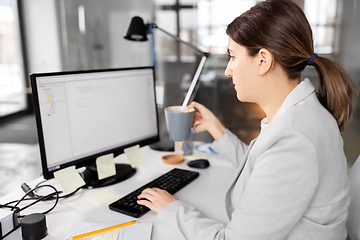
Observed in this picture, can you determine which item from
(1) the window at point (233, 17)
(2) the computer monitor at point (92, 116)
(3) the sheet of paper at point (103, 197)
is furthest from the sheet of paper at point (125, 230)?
(1) the window at point (233, 17)

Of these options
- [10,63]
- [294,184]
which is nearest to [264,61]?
[294,184]

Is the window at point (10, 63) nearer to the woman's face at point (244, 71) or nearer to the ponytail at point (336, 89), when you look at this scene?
the woman's face at point (244, 71)

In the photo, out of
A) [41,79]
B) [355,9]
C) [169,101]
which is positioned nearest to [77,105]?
[41,79]

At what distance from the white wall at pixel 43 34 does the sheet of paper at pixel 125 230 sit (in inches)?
116

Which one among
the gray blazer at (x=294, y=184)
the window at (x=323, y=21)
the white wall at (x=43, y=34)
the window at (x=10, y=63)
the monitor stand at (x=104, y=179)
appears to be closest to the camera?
the gray blazer at (x=294, y=184)

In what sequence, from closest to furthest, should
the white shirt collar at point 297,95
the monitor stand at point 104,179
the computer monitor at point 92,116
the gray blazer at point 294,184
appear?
the gray blazer at point 294,184 → the white shirt collar at point 297,95 → the computer monitor at point 92,116 → the monitor stand at point 104,179

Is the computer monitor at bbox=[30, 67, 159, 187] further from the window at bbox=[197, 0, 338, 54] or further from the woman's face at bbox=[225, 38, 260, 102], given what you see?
the window at bbox=[197, 0, 338, 54]

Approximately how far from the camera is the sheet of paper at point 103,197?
40.1 inches

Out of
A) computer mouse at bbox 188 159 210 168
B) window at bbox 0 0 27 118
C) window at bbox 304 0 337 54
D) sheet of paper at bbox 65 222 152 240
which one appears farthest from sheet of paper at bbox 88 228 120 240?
window at bbox 0 0 27 118

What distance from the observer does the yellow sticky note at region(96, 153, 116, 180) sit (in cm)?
116

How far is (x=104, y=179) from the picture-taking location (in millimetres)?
1187

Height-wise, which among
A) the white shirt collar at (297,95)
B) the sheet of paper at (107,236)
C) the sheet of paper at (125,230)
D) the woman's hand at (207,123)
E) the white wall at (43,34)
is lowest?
the sheet of paper at (125,230)

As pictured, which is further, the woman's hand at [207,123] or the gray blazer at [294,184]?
the woman's hand at [207,123]

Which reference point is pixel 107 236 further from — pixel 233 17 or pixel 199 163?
pixel 233 17
